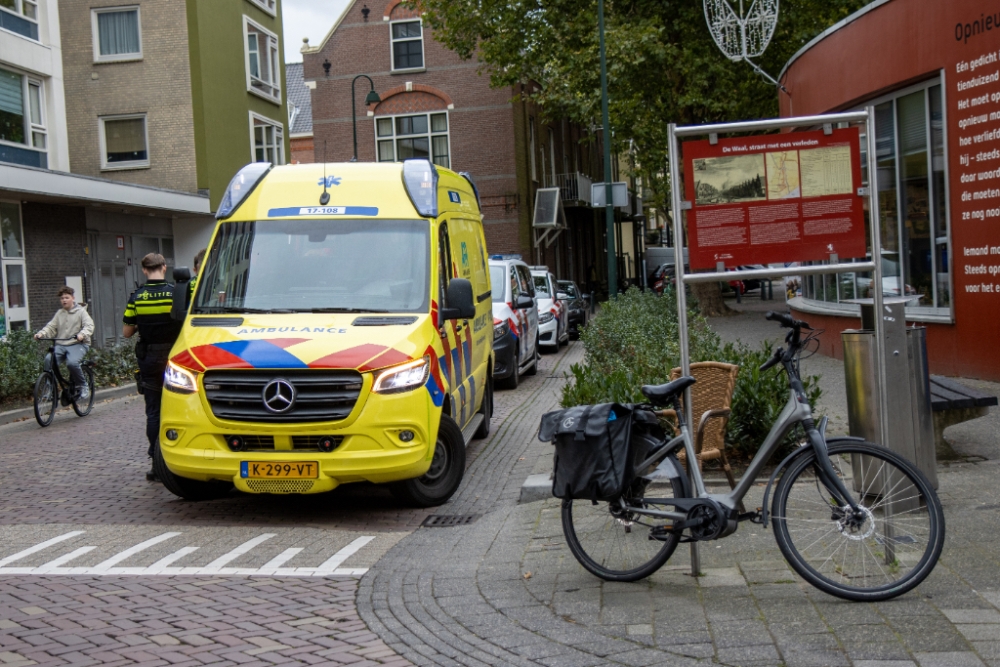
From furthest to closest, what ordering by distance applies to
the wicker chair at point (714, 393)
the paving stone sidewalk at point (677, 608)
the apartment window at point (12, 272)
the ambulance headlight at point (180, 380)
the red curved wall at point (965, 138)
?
the apartment window at point (12, 272), the red curved wall at point (965, 138), the ambulance headlight at point (180, 380), the wicker chair at point (714, 393), the paving stone sidewalk at point (677, 608)

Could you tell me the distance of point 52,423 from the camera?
46.9ft

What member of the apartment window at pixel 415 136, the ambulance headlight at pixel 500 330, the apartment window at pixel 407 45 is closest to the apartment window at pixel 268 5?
the apartment window at pixel 407 45

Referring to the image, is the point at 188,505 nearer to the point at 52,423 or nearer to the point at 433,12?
the point at 52,423

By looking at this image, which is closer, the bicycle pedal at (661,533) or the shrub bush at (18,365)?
the bicycle pedal at (661,533)

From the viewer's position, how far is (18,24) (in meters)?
24.6

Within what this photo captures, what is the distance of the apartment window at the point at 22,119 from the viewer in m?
24.3

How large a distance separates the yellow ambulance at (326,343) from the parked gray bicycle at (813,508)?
246 cm

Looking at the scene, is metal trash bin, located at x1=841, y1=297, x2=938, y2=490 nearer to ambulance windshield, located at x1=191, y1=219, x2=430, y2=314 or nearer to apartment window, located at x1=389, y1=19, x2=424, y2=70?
ambulance windshield, located at x1=191, y1=219, x2=430, y2=314

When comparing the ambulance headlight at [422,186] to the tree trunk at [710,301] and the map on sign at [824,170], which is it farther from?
the tree trunk at [710,301]

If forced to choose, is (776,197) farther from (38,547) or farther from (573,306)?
(573,306)

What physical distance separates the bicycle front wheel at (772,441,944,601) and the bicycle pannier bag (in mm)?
725

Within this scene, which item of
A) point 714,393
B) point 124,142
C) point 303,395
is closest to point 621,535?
point 714,393

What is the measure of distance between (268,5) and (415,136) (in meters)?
7.46

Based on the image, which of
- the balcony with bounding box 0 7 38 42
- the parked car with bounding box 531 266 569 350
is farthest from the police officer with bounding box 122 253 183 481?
the balcony with bounding box 0 7 38 42
